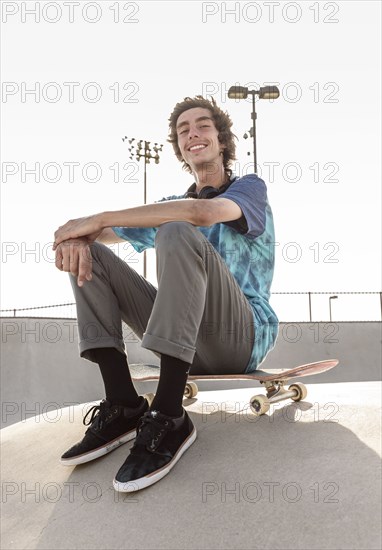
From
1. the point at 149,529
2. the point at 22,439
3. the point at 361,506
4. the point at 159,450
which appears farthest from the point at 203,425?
the point at 22,439

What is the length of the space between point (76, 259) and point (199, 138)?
1152 millimetres

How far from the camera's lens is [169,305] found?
1928 mm

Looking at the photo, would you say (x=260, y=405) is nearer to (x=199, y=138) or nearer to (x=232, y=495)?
(x=232, y=495)

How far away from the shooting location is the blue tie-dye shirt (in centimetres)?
245

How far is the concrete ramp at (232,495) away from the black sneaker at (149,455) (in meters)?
0.09

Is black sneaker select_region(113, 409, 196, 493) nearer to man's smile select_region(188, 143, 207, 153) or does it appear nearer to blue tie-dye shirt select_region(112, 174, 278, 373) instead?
blue tie-dye shirt select_region(112, 174, 278, 373)

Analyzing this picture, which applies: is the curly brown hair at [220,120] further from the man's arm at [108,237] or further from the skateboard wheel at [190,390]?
the skateboard wheel at [190,390]

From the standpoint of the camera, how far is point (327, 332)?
37.6ft

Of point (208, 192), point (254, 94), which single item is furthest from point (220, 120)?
point (254, 94)

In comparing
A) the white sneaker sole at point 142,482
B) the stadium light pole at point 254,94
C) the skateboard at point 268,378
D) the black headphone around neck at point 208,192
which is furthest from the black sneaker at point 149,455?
the stadium light pole at point 254,94

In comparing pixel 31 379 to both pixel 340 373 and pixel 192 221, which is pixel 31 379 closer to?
pixel 340 373

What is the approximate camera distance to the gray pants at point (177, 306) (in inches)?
76.0

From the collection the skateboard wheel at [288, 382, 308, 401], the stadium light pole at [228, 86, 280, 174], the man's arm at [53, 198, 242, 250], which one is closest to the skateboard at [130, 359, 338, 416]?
the skateboard wheel at [288, 382, 308, 401]

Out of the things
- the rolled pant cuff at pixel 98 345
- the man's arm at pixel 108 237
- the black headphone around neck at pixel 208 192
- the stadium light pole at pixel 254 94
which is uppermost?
the stadium light pole at pixel 254 94
